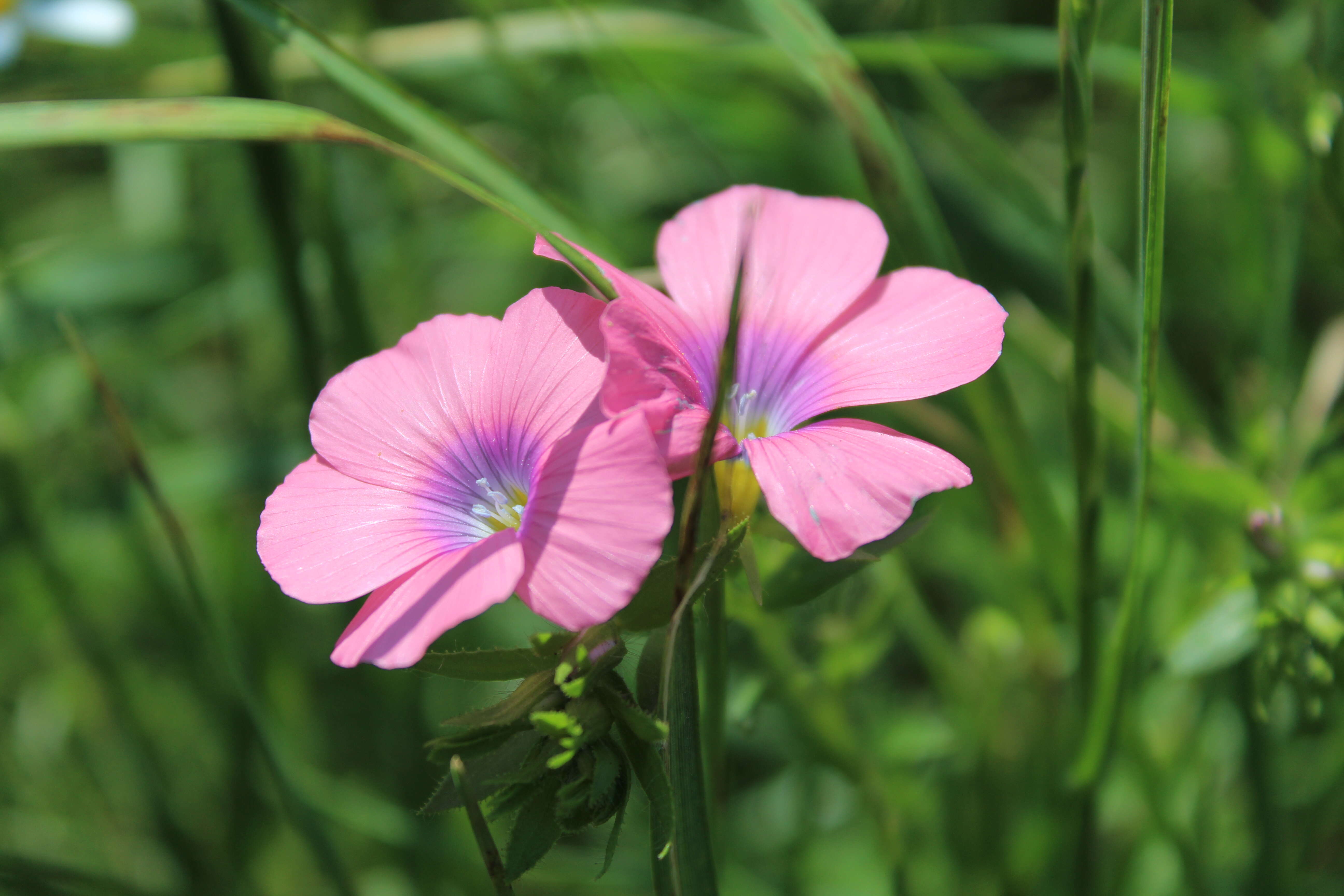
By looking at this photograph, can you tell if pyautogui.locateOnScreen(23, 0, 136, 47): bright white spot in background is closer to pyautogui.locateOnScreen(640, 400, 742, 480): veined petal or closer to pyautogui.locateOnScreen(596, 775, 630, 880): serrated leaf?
pyautogui.locateOnScreen(640, 400, 742, 480): veined petal

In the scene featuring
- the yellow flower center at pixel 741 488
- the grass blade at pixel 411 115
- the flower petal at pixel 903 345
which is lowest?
the yellow flower center at pixel 741 488

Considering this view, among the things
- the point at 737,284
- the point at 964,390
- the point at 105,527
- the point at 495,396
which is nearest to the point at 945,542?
the point at 964,390

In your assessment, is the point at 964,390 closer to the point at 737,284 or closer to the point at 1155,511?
the point at 1155,511

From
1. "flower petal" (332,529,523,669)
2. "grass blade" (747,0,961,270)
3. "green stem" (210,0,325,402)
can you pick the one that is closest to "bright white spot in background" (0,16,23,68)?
"green stem" (210,0,325,402)

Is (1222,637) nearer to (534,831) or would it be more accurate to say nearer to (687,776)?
(687,776)

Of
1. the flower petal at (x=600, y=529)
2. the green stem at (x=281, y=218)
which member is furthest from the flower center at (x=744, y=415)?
the green stem at (x=281, y=218)

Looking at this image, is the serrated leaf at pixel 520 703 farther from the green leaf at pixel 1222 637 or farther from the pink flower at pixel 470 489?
the green leaf at pixel 1222 637

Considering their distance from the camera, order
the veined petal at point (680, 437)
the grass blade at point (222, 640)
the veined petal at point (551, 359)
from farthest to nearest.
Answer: the grass blade at point (222, 640)
the veined petal at point (551, 359)
the veined petal at point (680, 437)
